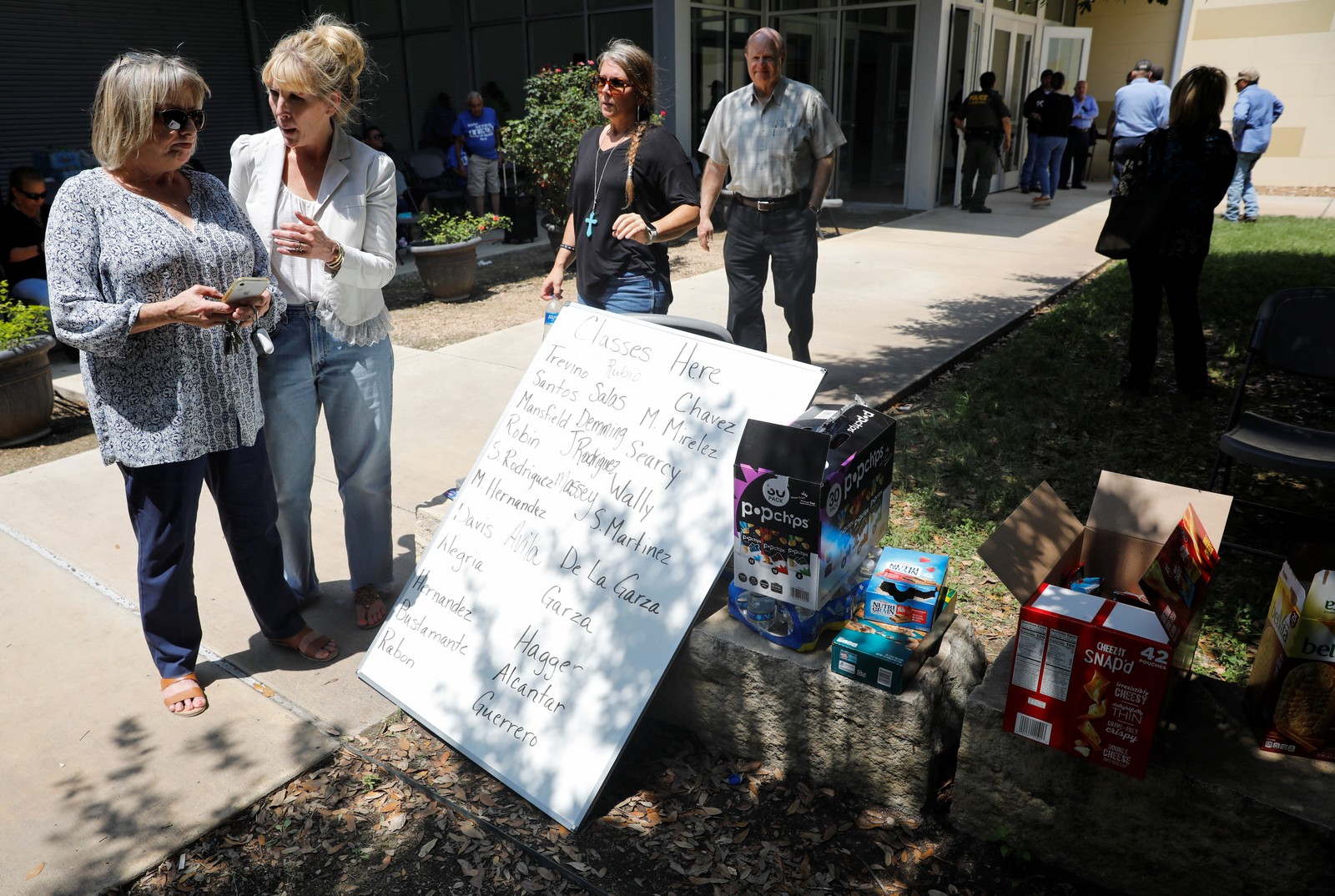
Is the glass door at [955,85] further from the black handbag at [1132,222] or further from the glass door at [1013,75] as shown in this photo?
the black handbag at [1132,222]

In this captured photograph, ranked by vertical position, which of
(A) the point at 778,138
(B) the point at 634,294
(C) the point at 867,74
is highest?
(C) the point at 867,74

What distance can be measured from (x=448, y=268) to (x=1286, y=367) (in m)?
6.89

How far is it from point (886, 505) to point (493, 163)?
416 inches

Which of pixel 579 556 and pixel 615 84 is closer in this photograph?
pixel 579 556

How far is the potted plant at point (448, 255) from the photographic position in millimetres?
8664

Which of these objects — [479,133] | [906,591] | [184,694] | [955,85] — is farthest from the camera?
[955,85]

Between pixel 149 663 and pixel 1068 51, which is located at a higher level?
pixel 1068 51

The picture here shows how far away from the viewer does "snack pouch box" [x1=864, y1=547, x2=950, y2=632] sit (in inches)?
96.4

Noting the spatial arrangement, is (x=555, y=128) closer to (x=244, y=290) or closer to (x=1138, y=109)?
(x=244, y=290)

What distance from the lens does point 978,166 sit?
13359 mm

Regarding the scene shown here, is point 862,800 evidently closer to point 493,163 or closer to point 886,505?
point 886,505

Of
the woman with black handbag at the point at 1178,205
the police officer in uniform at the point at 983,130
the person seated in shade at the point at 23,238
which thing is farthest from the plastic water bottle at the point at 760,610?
the police officer in uniform at the point at 983,130

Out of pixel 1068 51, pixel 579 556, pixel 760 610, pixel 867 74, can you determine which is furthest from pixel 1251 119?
pixel 579 556

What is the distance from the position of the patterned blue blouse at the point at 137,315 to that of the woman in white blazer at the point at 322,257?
136 millimetres
